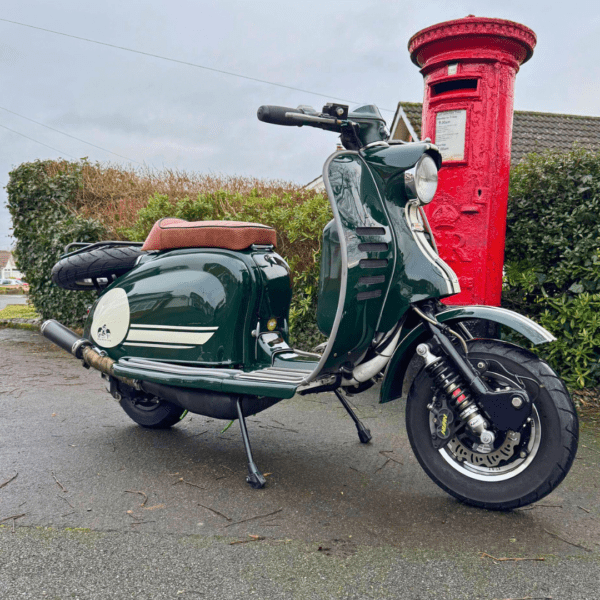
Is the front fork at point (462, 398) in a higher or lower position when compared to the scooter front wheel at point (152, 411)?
higher

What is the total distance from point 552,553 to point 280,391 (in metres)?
1.23

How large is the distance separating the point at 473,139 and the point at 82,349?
2817 millimetres

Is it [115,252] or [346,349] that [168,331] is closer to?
[115,252]

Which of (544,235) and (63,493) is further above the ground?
(544,235)

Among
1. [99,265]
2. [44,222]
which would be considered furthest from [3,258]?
[99,265]

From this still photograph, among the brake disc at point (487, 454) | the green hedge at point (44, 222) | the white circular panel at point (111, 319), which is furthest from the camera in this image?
the green hedge at point (44, 222)

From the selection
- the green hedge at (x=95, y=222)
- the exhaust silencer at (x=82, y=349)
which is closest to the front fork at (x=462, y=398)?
the exhaust silencer at (x=82, y=349)

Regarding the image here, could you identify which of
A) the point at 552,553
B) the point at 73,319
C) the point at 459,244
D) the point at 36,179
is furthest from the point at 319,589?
the point at 36,179

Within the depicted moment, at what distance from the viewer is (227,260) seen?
302cm

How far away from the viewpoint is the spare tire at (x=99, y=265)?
11.5ft

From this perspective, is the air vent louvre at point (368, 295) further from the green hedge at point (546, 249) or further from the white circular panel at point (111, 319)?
the green hedge at point (546, 249)

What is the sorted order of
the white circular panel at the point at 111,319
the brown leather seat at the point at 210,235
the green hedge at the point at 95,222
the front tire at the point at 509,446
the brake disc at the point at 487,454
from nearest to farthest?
the front tire at the point at 509,446
the brake disc at the point at 487,454
the brown leather seat at the point at 210,235
the white circular panel at the point at 111,319
the green hedge at the point at 95,222

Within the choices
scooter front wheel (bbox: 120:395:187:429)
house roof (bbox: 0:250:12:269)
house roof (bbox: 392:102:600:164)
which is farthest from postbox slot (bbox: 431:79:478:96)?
house roof (bbox: 0:250:12:269)

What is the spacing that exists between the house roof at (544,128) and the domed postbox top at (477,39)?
7.26 meters
